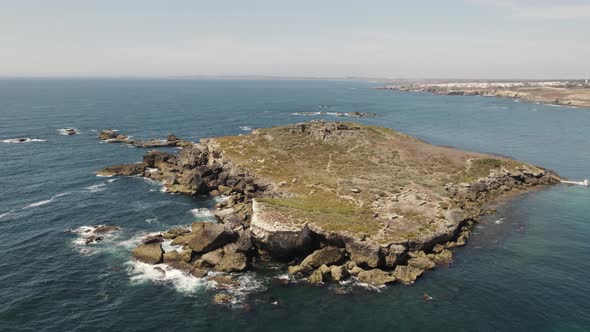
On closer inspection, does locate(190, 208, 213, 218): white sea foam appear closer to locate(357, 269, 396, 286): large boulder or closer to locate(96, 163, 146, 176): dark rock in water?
locate(96, 163, 146, 176): dark rock in water

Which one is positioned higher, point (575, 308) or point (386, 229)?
point (386, 229)

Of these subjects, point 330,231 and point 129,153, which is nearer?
point 330,231

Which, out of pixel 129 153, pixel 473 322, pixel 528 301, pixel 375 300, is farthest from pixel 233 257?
pixel 129 153

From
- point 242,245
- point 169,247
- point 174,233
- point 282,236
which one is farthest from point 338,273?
point 174,233

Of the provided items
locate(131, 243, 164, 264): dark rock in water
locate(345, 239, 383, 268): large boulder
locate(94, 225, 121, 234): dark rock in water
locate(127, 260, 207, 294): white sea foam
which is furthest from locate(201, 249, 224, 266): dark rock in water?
locate(94, 225, 121, 234): dark rock in water

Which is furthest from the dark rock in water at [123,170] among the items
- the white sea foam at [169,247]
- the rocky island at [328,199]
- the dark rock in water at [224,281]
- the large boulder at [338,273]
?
the large boulder at [338,273]

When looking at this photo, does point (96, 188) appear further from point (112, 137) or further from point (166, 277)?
point (112, 137)

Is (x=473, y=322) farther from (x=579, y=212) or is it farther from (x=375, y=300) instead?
(x=579, y=212)
